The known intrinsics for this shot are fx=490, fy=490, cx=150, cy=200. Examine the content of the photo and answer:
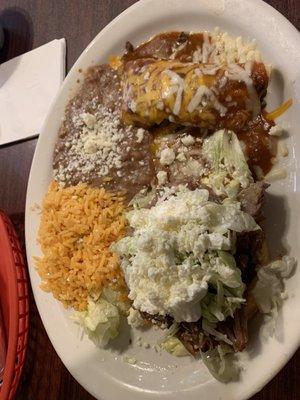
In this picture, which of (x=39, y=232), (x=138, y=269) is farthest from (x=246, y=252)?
(x=39, y=232)

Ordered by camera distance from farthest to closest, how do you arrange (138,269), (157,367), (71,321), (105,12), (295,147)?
(105,12) → (71,321) → (157,367) → (295,147) → (138,269)

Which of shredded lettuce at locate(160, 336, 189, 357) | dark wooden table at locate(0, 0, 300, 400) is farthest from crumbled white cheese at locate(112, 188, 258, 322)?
dark wooden table at locate(0, 0, 300, 400)

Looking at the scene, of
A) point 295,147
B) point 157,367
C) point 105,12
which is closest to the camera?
point 295,147

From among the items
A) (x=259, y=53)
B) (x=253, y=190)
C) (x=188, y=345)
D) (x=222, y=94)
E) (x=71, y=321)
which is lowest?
(x=71, y=321)

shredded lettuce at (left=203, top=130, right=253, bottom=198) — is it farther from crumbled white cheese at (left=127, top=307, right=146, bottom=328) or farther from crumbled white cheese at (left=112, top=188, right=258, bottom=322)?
crumbled white cheese at (left=127, top=307, right=146, bottom=328)

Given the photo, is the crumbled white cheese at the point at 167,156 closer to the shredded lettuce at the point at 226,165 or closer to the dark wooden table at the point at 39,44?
the shredded lettuce at the point at 226,165

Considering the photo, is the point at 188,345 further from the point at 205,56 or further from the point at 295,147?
the point at 205,56

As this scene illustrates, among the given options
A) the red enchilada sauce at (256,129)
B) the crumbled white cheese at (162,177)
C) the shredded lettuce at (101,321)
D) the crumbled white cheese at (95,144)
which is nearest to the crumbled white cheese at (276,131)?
the red enchilada sauce at (256,129)
